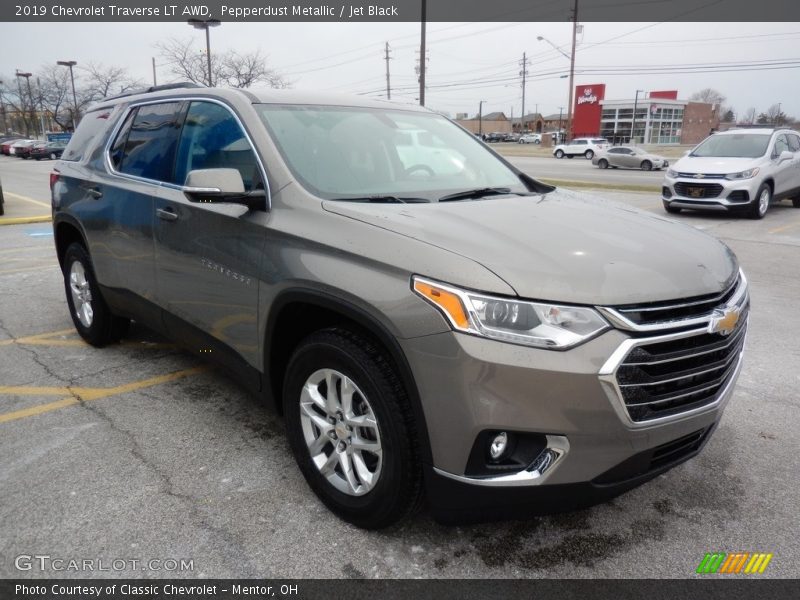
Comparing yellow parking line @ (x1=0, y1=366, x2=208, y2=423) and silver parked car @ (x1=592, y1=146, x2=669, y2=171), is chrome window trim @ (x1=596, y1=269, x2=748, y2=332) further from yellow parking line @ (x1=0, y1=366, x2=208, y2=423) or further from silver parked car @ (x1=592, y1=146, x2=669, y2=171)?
silver parked car @ (x1=592, y1=146, x2=669, y2=171)

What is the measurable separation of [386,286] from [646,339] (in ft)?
3.01

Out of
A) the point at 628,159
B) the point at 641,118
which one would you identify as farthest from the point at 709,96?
the point at 628,159

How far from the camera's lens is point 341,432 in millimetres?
2604

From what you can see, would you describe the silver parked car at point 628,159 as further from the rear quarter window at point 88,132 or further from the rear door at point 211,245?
the rear door at point 211,245

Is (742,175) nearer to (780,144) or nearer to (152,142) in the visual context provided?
(780,144)

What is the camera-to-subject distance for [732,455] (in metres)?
3.25

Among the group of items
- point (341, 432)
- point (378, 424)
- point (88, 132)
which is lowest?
point (341, 432)

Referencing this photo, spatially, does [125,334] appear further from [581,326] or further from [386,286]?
[581,326]

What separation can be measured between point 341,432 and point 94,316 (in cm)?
300

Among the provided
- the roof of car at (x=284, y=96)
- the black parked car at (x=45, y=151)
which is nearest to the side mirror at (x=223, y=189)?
the roof of car at (x=284, y=96)

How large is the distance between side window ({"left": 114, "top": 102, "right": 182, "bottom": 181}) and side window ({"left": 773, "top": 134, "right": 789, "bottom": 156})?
40.4ft

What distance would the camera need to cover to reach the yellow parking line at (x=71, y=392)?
378 centimetres
